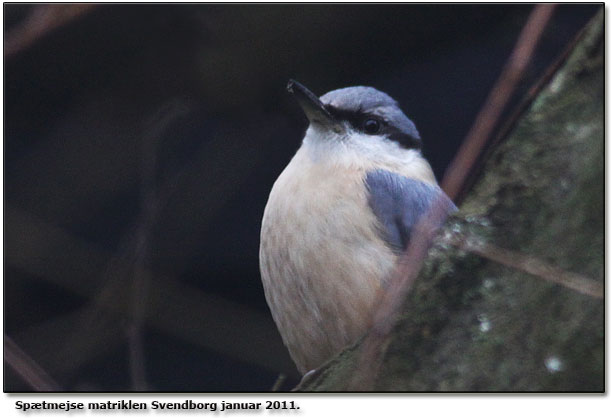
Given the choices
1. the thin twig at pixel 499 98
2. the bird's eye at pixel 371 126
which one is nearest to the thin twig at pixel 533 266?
the thin twig at pixel 499 98

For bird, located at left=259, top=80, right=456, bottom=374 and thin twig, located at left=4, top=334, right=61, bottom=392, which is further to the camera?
bird, located at left=259, top=80, right=456, bottom=374

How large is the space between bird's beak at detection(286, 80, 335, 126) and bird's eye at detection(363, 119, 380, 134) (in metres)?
0.16

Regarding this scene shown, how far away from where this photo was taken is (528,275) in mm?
1143

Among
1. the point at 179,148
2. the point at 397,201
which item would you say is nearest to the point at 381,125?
the point at 397,201

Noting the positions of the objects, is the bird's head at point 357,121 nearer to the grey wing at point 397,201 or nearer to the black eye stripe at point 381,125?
the black eye stripe at point 381,125

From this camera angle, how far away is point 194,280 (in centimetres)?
344

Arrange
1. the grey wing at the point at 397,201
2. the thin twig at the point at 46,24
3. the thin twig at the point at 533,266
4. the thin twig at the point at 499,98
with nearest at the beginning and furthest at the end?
the thin twig at the point at 499,98 → the thin twig at the point at 533,266 → the thin twig at the point at 46,24 → the grey wing at the point at 397,201

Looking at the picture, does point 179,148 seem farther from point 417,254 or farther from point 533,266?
point 533,266

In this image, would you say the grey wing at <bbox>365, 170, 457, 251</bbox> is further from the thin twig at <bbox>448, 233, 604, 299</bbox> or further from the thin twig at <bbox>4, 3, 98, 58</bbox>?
the thin twig at <bbox>4, 3, 98, 58</bbox>

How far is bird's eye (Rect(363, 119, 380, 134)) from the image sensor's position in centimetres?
266

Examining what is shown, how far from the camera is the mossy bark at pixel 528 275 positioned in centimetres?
112

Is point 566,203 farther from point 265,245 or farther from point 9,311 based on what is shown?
point 9,311

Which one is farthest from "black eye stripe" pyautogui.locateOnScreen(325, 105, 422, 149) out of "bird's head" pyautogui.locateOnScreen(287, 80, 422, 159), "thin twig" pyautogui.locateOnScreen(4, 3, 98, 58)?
"thin twig" pyautogui.locateOnScreen(4, 3, 98, 58)

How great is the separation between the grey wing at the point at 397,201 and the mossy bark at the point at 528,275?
3.09 ft
